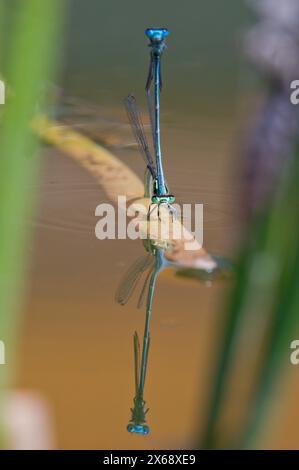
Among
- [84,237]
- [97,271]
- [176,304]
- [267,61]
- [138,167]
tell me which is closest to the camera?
[267,61]

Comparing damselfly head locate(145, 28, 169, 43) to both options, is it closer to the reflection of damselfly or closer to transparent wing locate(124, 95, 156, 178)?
transparent wing locate(124, 95, 156, 178)

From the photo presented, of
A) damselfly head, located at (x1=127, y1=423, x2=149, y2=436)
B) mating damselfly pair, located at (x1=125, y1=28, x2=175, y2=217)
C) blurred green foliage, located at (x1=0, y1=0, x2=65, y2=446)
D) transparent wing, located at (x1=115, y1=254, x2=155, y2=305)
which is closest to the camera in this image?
blurred green foliage, located at (x1=0, y1=0, x2=65, y2=446)

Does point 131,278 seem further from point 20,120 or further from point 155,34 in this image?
point 20,120

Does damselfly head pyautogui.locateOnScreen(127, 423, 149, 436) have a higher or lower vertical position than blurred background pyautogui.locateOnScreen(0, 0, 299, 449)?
lower

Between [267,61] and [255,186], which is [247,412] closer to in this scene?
[255,186]

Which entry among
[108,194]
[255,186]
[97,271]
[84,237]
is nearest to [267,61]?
[255,186]

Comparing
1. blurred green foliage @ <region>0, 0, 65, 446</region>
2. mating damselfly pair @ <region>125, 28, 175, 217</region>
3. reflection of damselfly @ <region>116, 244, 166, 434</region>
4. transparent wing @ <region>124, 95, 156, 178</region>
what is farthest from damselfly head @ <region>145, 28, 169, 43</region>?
blurred green foliage @ <region>0, 0, 65, 446</region>

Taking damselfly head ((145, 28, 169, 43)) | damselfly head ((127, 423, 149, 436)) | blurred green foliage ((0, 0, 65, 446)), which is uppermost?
damselfly head ((145, 28, 169, 43))
